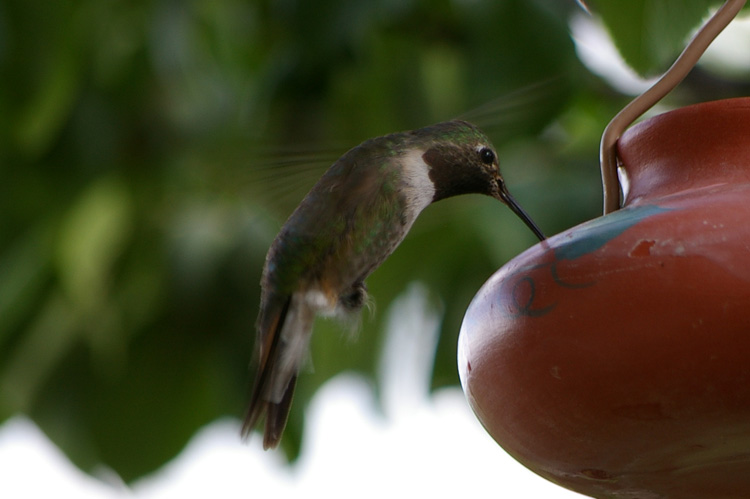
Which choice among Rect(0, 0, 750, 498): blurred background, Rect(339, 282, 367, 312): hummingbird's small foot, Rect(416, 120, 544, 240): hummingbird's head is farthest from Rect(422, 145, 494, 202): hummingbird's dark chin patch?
Rect(0, 0, 750, 498): blurred background

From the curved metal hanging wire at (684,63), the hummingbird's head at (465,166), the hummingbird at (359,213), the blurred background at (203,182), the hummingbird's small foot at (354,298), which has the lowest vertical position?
the blurred background at (203,182)

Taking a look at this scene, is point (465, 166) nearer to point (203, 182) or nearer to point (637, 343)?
point (637, 343)

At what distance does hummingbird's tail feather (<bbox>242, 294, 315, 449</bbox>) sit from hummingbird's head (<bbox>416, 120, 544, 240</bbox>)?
0.33 m

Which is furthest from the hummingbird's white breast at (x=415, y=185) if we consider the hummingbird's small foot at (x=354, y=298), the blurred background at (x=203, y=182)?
the blurred background at (x=203, y=182)

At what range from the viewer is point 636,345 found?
114cm

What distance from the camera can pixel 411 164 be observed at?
1823 mm

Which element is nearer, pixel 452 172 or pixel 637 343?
pixel 637 343

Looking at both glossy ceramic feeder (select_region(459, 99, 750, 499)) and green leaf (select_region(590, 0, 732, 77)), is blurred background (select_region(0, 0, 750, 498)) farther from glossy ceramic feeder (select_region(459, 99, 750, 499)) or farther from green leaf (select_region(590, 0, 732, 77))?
glossy ceramic feeder (select_region(459, 99, 750, 499))

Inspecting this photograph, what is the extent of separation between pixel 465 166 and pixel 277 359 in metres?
0.49

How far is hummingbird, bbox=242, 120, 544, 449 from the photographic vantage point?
5.72ft

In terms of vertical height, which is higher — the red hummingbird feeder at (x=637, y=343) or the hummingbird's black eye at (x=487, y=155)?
the red hummingbird feeder at (x=637, y=343)

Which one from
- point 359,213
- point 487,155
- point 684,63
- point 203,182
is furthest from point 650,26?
point 203,182

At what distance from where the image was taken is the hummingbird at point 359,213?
1.74m

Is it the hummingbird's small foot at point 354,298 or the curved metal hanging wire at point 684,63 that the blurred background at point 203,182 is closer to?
the hummingbird's small foot at point 354,298
